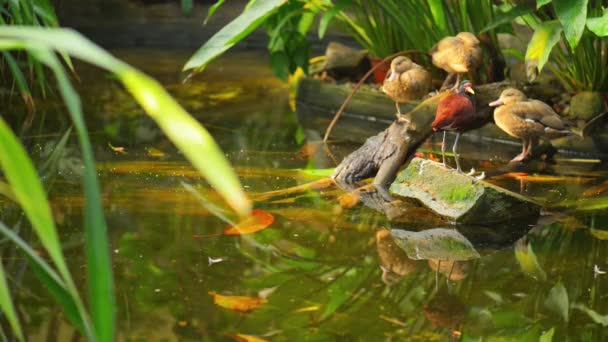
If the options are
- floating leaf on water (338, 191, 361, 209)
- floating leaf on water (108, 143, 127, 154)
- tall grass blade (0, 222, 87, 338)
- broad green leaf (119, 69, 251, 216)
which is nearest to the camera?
broad green leaf (119, 69, 251, 216)

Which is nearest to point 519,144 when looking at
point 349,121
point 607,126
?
point 607,126

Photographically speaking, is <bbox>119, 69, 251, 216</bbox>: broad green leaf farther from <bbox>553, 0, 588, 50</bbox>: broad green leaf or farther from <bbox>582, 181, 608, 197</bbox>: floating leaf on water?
<bbox>553, 0, 588, 50</bbox>: broad green leaf

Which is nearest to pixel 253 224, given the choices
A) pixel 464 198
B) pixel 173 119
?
pixel 464 198

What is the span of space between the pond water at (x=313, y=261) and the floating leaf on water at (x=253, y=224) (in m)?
0.03

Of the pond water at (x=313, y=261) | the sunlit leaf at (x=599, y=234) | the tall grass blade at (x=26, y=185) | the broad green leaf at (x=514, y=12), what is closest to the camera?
the tall grass blade at (x=26, y=185)

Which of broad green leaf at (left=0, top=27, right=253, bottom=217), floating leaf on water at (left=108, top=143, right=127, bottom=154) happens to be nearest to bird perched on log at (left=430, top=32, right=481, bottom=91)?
floating leaf on water at (left=108, top=143, right=127, bottom=154)

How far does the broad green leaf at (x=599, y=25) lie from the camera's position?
338 centimetres

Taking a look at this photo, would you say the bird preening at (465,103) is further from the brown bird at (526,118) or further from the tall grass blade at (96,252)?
the tall grass blade at (96,252)

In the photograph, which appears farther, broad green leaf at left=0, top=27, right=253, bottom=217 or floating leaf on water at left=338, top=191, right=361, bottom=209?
floating leaf on water at left=338, top=191, right=361, bottom=209

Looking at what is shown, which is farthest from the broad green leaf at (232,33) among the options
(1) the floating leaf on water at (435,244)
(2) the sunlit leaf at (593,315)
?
(2) the sunlit leaf at (593,315)

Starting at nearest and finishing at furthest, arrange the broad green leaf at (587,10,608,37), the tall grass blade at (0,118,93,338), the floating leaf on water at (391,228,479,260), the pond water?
1. the tall grass blade at (0,118,93,338)
2. the pond water
3. the floating leaf on water at (391,228,479,260)
4. the broad green leaf at (587,10,608,37)

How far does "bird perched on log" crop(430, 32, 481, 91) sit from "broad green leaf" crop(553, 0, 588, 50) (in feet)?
1.57

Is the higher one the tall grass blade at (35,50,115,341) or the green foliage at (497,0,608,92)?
the tall grass blade at (35,50,115,341)

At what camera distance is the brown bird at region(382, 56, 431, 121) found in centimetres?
386
